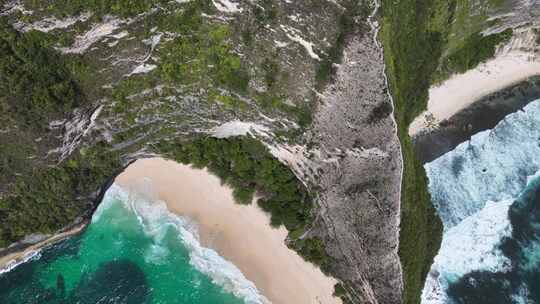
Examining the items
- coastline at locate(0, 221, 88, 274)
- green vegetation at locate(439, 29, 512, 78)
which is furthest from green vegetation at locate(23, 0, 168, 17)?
green vegetation at locate(439, 29, 512, 78)

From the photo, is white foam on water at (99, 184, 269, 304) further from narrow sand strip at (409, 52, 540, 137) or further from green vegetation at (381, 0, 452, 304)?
narrow sand strip at (409, 52, 540, 137)

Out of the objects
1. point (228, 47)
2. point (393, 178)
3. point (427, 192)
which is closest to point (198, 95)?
point (228, 47)

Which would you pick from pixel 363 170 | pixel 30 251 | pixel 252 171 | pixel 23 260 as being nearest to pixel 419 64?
pixel 363 170

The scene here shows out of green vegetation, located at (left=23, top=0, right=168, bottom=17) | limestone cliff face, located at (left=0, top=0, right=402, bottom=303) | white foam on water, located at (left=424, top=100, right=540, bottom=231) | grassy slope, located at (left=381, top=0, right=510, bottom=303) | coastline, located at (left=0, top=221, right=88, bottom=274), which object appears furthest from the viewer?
white foam on water, located at (left=424, top=100, right=540, bottom=231)

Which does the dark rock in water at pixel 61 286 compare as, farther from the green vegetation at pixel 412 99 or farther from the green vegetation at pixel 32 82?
the green vegetation at pixel 412 99

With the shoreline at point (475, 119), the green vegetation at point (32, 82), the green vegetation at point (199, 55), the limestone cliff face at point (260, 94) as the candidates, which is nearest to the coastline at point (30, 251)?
the limestone cliff face at point (260, 94)

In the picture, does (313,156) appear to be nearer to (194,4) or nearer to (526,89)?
(194,4)
